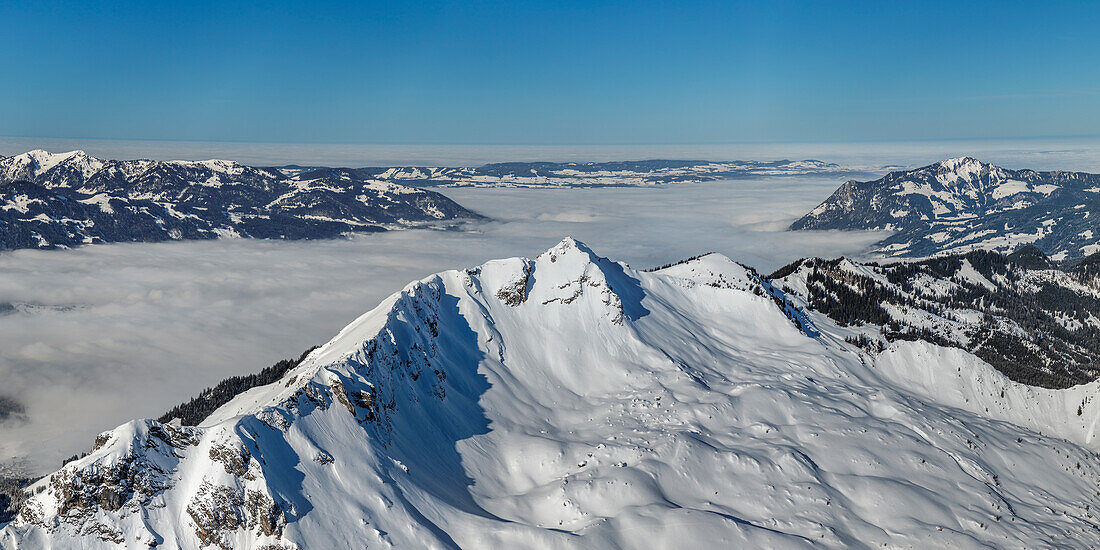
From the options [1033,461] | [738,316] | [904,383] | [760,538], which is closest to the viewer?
[760,538]

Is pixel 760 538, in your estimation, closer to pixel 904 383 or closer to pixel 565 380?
pixel 565 380

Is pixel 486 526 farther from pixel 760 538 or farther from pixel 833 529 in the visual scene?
pixel 833 529

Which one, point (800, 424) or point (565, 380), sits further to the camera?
point (565, 380)

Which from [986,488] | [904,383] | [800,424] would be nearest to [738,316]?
[904,383]

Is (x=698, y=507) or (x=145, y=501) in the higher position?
(x=145, y=501)

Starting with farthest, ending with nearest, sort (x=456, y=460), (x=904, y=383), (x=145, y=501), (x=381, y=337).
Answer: (x=904, y=383) → (x=381, y=337) → (x=456, y=460) → (x=145, y=501)

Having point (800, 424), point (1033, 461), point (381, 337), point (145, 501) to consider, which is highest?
point (381, 337)
